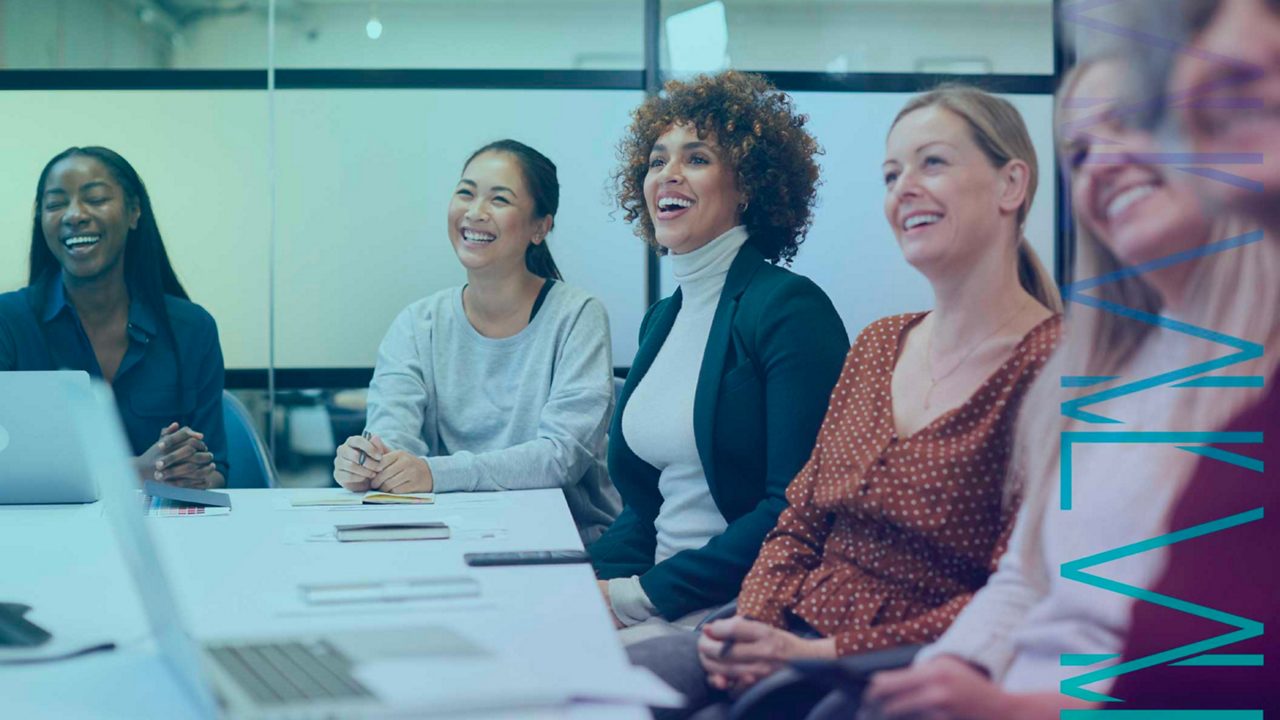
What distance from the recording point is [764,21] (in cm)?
334

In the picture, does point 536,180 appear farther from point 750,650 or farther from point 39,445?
point 750,650

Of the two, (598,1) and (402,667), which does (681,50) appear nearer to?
(598,1)

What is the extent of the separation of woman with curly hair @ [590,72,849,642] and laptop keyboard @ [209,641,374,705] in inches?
31.9

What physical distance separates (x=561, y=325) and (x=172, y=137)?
62.4 inches

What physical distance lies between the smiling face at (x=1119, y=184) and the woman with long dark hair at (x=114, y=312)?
2283 millimetres

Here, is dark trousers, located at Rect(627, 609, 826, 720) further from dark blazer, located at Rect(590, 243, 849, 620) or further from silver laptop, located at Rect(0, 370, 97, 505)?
silver laptop, located at Rect(0, 370, 97, 505)

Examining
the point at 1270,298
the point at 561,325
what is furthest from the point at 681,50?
the point at 1270,298

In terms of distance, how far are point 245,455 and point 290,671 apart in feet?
6.38

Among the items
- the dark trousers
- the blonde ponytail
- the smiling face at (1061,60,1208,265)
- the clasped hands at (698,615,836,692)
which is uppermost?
the smiling face at (1061,60,1208,265)

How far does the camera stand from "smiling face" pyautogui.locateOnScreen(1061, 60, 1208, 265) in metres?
1.12

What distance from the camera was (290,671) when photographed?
1092 mm

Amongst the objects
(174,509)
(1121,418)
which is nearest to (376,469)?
(174,509)

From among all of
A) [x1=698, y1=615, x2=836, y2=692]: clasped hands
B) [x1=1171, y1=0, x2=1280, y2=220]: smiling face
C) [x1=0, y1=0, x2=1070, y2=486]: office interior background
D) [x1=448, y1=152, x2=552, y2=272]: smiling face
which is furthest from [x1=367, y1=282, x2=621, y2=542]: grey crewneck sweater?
[x1=1171, y1=0, x2=1280, y2=220]: smiling face

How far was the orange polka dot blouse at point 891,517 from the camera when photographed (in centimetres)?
148
